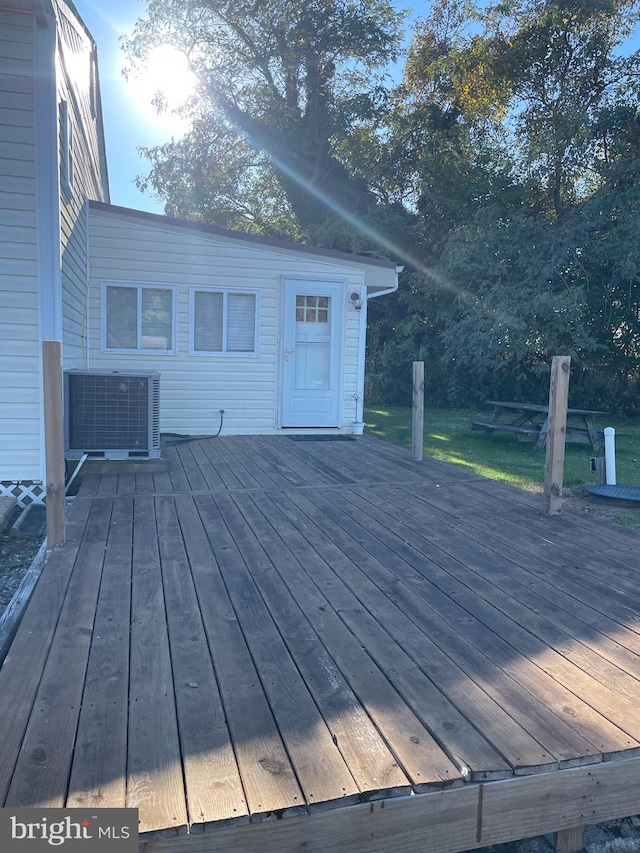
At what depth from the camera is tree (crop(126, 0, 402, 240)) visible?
52.3ft

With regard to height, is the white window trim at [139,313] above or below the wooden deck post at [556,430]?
above

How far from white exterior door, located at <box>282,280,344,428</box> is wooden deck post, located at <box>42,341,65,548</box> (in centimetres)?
476

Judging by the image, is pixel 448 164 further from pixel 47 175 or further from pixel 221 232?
pixel 47 175

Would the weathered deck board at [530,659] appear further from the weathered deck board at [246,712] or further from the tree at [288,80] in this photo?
the tree at [288,80]

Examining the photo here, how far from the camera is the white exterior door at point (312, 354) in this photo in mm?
8094

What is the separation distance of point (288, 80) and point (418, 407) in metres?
13.7

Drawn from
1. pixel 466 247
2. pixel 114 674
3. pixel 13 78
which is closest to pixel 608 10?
pixel 466 247

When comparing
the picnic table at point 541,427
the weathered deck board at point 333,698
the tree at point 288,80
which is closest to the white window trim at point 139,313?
the picnic table at point 541,427

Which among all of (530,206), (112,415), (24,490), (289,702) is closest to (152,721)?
(289,702)

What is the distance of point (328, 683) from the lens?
7.04ft

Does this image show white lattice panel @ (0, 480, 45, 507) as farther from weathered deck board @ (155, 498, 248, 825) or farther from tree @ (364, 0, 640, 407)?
tree @ (364, 0, 640, 407)

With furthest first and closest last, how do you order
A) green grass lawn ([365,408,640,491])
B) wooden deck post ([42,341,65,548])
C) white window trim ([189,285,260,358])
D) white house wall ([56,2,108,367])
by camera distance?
white window trim ([189,285,260,358]) < green grass lawn ([365,408,640,491]) < white house wall ([56,2,108,367]) < wooden deck post ([42,341,65,548])

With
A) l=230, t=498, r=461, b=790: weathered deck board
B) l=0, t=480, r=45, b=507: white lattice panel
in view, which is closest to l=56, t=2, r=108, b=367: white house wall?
l=0, t=480, r=45, b=507: white lattice panel

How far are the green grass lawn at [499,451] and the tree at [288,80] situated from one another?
6993 millimetres
